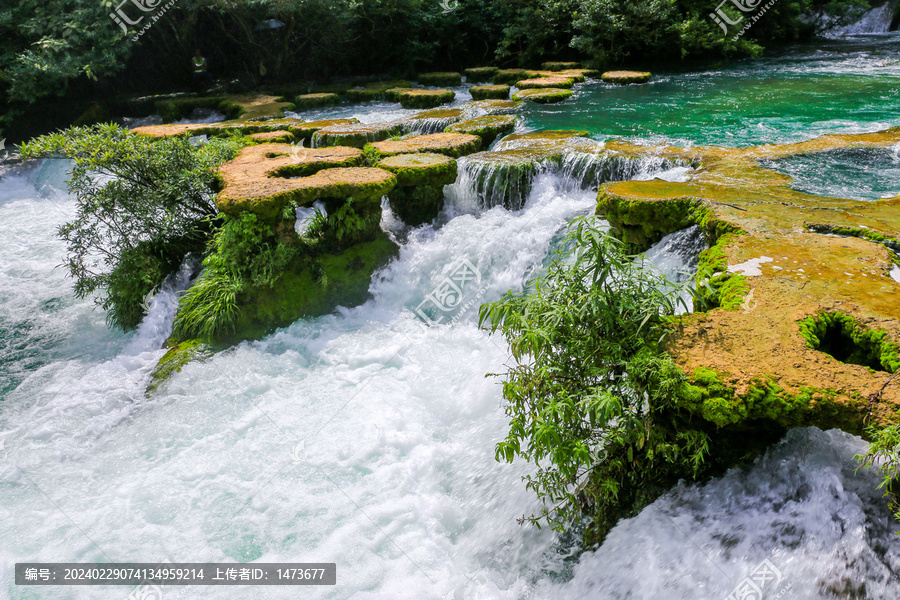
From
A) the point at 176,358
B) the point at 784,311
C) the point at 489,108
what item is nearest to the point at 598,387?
the point at 784,311

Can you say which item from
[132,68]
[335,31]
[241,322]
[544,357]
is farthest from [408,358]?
[132,68]

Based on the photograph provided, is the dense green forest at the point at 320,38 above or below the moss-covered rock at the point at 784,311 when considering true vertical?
above

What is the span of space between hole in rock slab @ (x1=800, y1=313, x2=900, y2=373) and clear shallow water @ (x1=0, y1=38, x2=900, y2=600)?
42cm

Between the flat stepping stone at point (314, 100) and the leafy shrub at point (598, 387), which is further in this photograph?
the flat stepping stone at point (314, 100)

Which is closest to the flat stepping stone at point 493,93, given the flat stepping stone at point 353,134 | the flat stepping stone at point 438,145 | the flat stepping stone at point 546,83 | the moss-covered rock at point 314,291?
the flat stepping stone at point 546,83

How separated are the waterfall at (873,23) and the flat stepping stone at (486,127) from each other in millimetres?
19770

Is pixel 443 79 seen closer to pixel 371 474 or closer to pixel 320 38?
pixel 320 38

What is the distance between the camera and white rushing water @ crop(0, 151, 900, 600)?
2363 millimetres

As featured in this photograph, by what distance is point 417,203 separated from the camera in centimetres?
624

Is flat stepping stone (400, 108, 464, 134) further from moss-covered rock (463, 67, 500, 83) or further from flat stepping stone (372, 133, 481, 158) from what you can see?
moss-covered rock (463, 67, 500, 83)

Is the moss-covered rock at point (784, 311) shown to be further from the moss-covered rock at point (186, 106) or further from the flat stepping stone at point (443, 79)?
the moss-covered rock at point (186, 106)

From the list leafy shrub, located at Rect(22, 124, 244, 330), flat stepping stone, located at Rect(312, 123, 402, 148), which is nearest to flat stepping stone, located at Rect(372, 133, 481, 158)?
flat stepping stone, located at Rect(312, 123, 402, 148)

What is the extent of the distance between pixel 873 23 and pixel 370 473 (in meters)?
27.1

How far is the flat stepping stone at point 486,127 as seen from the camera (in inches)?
297
